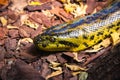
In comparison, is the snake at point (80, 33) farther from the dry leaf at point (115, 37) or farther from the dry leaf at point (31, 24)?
the dry leaf at point (31, 24)

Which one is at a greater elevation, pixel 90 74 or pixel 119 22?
pixel 119 22

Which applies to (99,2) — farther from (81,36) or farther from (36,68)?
(36,68)

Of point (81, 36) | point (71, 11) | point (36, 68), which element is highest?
point (71, 11)

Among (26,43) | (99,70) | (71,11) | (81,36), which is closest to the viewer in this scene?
(99,70)

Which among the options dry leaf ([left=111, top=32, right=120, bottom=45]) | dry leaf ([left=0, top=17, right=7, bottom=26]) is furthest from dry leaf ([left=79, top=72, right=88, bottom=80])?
dry leaf ([left=0, top=17, right=7, bottom=26])

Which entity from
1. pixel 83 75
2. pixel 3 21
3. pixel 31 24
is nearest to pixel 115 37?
pixel 83 75

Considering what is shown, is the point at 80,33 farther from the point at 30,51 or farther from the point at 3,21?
the point at 3,21

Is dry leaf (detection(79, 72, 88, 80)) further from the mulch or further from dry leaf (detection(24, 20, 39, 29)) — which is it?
dry leaf (detection(24, 20, 39, 29))

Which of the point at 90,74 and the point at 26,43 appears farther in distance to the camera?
the point at 26,43

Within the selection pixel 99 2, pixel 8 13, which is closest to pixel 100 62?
pixel 99 2
